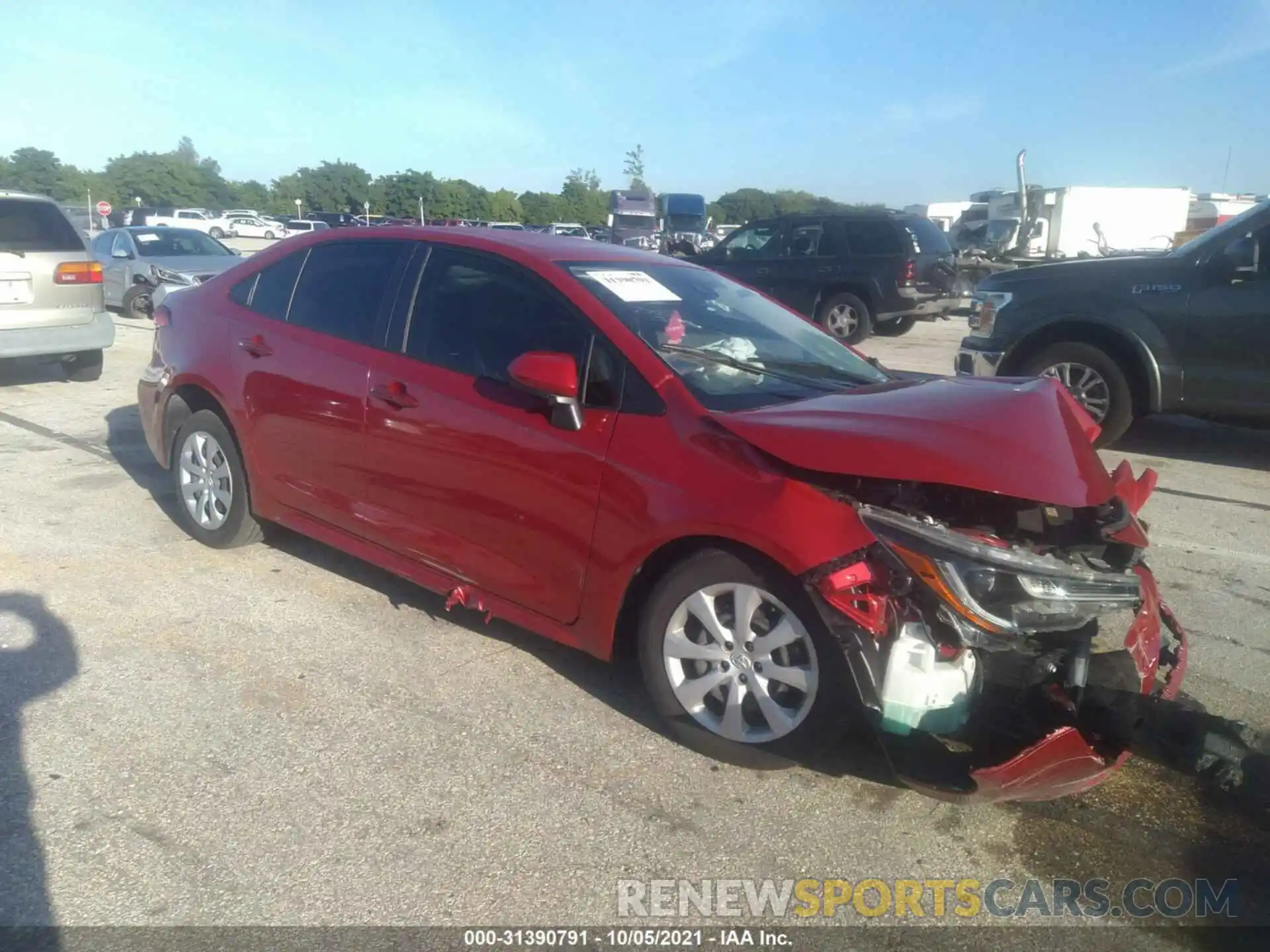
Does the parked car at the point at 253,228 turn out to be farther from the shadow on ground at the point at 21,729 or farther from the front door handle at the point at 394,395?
the front door handle at the point at 394,395

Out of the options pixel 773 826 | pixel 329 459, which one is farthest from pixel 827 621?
pixel 329 459

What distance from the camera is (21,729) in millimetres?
3443

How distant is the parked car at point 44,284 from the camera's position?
28.4ft

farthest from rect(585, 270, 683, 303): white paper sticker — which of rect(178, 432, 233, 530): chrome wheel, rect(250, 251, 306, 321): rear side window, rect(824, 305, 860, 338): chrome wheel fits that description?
rect(824, 305, 860, 338): chrome wheel

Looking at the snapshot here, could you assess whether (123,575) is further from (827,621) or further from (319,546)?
(827,621)

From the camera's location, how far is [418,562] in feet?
13.6

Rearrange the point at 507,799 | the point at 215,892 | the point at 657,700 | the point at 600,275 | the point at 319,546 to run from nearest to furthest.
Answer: the point at 215,892 < the point at 507,799 < the point at 657,700 < the point at 600,275 < the point at 319,546

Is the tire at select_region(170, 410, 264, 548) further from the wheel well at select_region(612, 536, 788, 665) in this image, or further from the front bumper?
the front bumper

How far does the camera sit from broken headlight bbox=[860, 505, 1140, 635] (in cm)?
284

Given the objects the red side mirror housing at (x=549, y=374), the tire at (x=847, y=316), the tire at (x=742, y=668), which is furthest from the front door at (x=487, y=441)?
the tire at (x=847, y=316)

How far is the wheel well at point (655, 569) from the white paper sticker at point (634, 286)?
3.31 ft

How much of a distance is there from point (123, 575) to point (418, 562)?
171 centimetres

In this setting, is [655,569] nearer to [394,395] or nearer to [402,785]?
[402,785]

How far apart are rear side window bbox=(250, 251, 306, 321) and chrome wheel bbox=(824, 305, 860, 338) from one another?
35.2 feet
